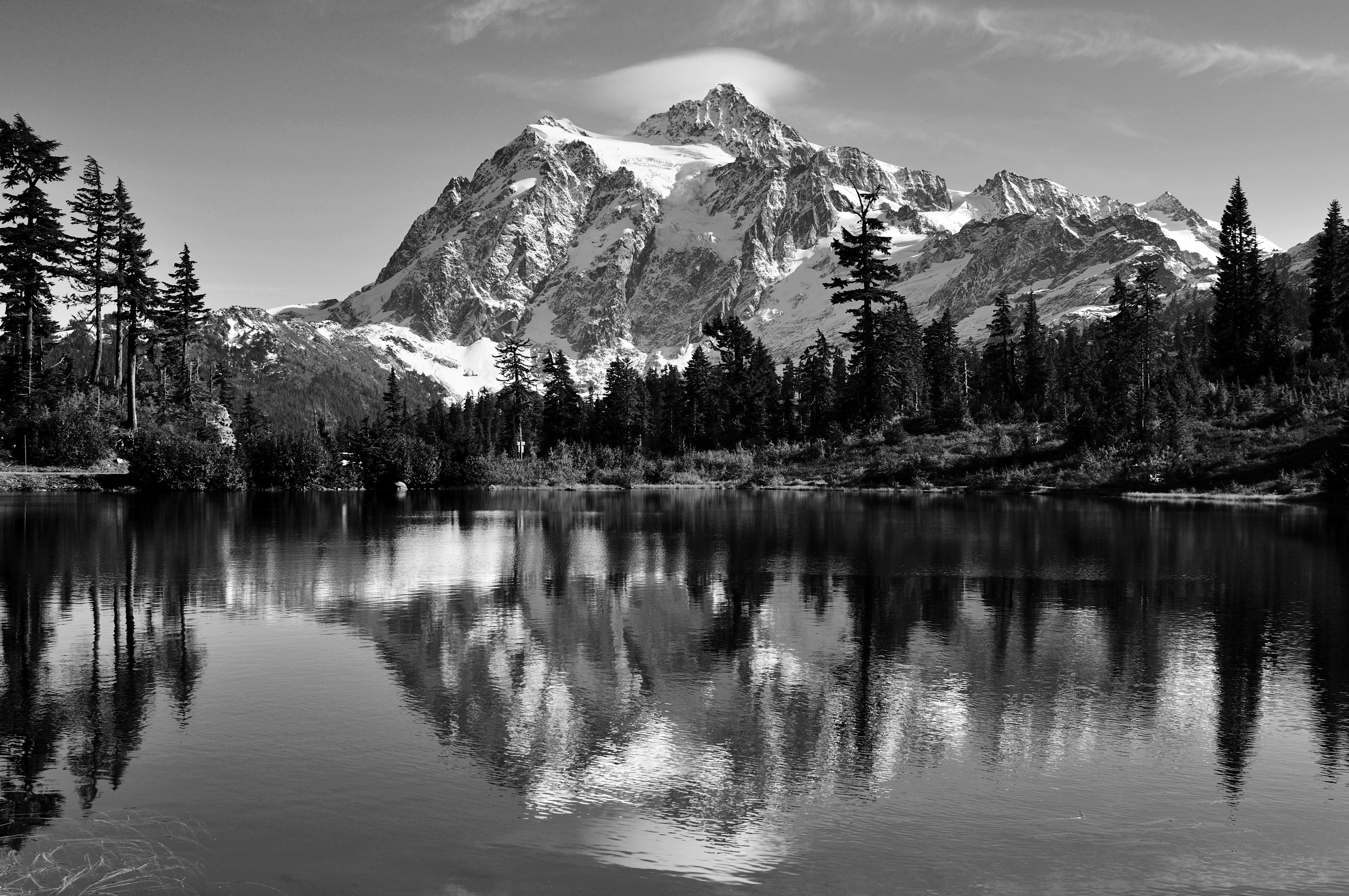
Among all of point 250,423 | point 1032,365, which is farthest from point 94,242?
point 1032,365

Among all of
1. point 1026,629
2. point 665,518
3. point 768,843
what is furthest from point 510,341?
point 768,843

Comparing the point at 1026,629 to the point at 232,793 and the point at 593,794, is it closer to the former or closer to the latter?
the point at 593,794

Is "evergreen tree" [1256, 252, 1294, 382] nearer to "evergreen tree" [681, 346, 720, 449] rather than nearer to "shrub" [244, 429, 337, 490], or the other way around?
"evergreen tree" [681, 346, 720, 449]

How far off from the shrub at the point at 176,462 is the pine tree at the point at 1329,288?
298ft

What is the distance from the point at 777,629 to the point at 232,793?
38.0ft

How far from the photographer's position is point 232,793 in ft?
38.9

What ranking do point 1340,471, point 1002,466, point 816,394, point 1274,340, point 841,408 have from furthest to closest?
1. point 816,394
2. point 841,408
3. point 1274,340
4. point 1002,466
5. point 1340,471

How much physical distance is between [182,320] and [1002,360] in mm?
98545

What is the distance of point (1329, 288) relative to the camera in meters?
94.3

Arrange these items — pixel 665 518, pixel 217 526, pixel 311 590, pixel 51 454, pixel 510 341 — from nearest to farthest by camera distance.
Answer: pixel 311 590, pixel 217 526, pixel 665 518, pixel 51 454, pixel 510 341

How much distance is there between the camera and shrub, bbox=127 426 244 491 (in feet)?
252

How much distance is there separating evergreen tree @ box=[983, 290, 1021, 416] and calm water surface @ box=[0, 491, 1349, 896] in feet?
346

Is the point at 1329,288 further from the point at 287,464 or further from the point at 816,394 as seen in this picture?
the point at 287,464

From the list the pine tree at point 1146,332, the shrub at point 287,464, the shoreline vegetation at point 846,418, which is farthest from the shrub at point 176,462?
the pine tree at point 1146,332
